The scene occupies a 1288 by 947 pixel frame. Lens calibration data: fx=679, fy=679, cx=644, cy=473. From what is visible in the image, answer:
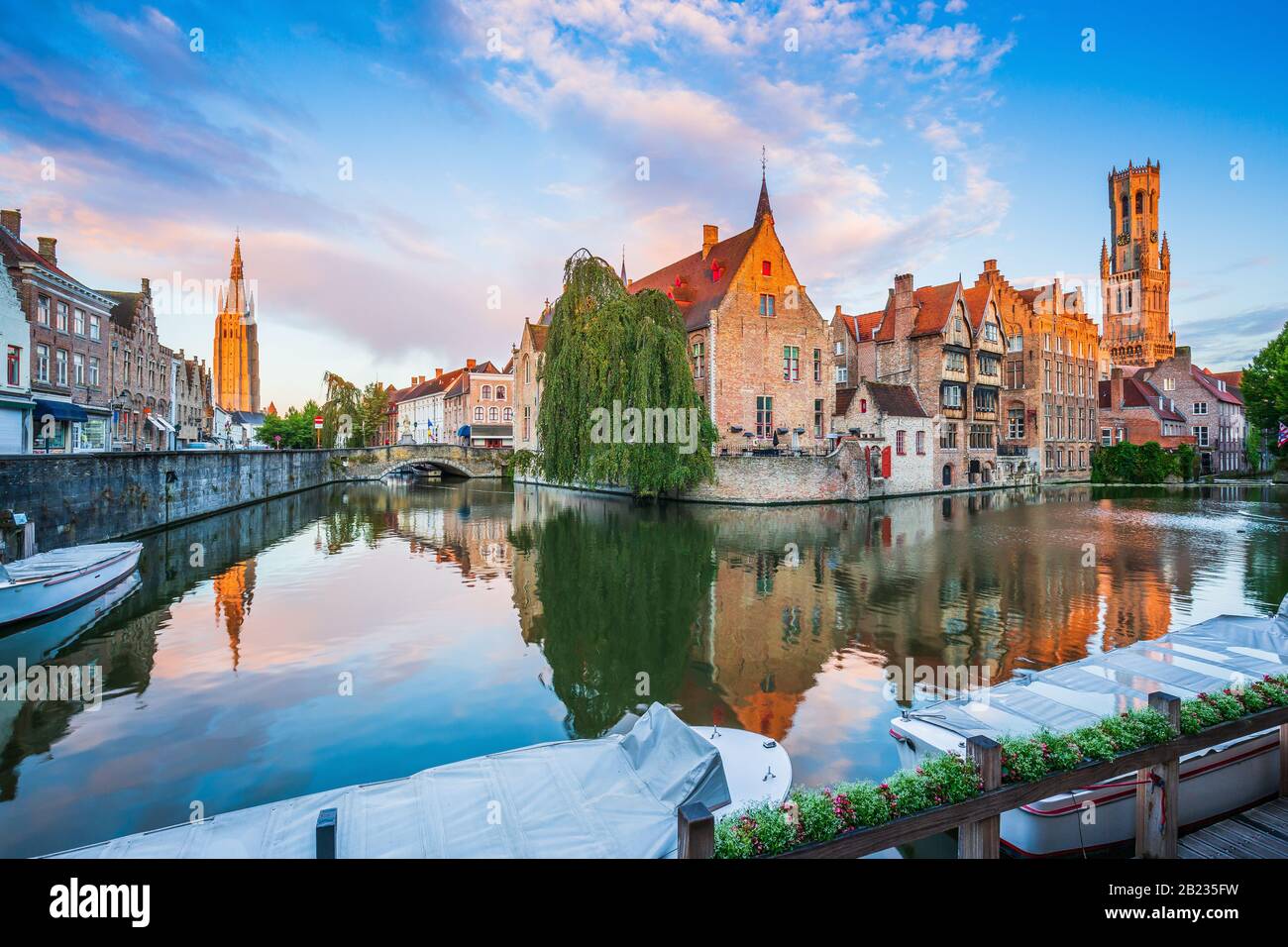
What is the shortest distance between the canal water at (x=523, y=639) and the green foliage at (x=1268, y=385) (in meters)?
31.6

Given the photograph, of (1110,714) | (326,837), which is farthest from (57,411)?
(1110,714)

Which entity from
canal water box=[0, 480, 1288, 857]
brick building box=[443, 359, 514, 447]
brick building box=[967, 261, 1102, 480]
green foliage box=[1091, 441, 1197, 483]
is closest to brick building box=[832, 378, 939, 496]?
brick building box=[967, 261, 1102, 480]

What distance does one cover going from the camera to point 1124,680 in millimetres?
7984

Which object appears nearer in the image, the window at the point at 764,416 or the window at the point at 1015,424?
the window at the point at 764,416

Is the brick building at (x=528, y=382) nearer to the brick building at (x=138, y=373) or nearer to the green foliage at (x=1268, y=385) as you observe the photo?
the brick building at (x=138, y=373)

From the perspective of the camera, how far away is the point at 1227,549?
76.0 ft

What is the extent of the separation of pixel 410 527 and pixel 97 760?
23.2m

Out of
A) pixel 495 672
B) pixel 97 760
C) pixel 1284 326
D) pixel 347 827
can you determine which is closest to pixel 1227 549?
pixel 495 672

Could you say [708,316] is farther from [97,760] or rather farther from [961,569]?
[97,760]

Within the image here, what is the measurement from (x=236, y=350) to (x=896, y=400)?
11320 centimetres

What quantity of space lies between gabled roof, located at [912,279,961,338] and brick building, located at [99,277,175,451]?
2012 inches

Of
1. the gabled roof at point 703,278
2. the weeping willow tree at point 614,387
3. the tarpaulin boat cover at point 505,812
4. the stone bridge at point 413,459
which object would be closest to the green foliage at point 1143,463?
the gabled roof at point 703,278

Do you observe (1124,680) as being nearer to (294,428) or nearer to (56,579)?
(56,579)

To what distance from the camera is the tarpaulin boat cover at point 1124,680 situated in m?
6.99
